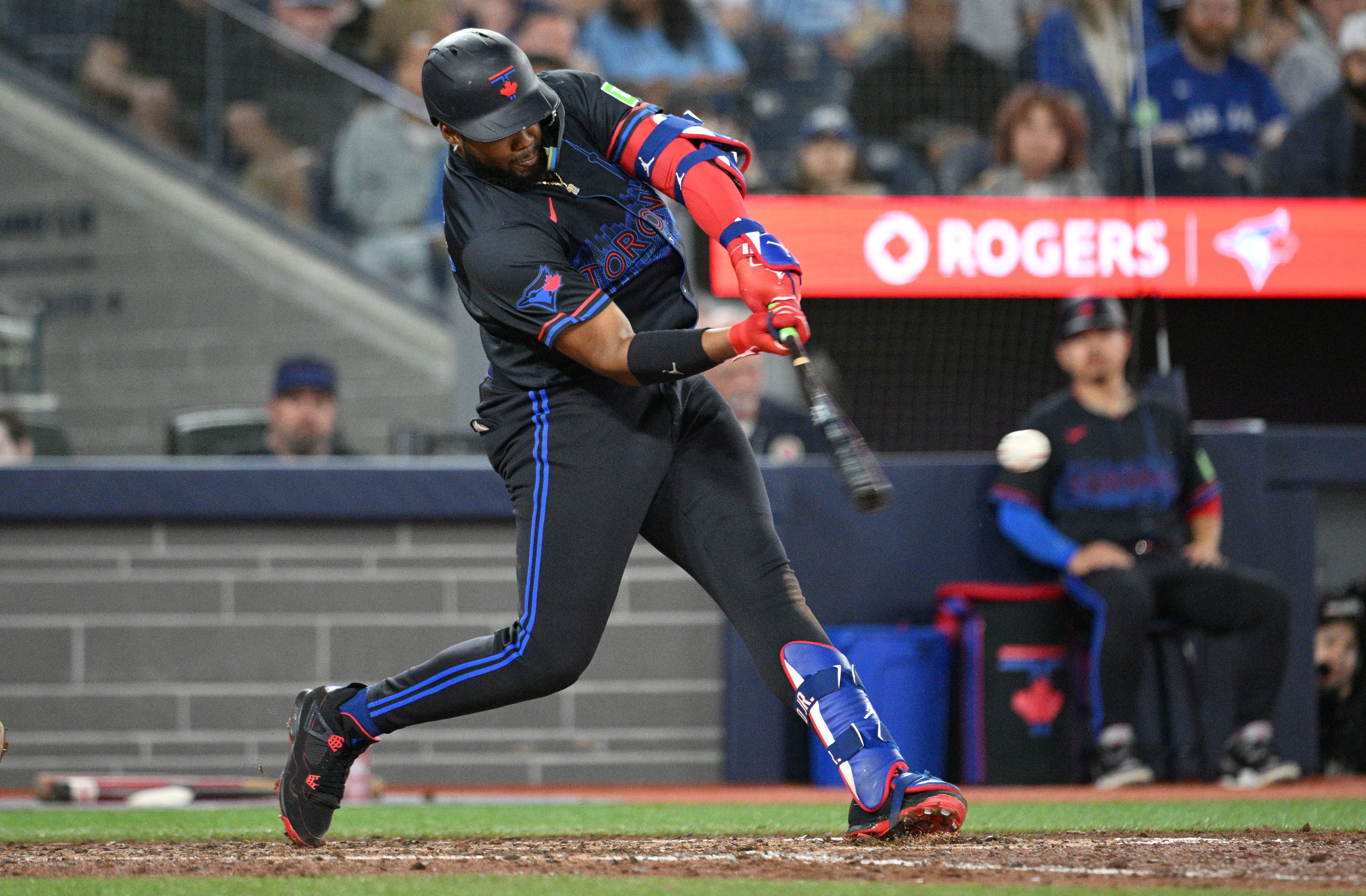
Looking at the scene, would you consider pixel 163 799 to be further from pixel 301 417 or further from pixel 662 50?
pixel 662 50

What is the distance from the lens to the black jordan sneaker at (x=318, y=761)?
345 centimetres

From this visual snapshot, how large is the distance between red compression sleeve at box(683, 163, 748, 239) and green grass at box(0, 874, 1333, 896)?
130 centimetres

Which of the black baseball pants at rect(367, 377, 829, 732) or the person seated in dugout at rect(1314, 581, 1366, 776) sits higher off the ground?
the black baseball pants at rect(367, 377, 829, 732)

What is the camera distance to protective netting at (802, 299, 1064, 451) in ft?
28.5

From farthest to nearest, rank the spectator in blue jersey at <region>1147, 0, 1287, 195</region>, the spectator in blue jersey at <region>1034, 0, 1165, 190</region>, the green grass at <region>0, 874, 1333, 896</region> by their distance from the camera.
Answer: the spectator in blue jersey at <region>1034, 0, 1165, 190</region> < the spectator in blue jersey at <region>1147, 0, 1287, 195</region> < the green grass at <region>0, 874, 1333, 896</region>

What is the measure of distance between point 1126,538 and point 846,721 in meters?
3.07

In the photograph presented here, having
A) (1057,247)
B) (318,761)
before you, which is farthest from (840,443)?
(1057,247)

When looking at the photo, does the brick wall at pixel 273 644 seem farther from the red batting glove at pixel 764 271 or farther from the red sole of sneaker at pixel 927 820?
the red batting glove at pixel 764 271

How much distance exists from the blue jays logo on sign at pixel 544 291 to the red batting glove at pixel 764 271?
1.17 ft

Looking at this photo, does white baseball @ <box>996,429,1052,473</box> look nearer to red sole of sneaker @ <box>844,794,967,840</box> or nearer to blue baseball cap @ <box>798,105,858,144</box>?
red sole of sneaker @ <box>844,794,967,840</box>

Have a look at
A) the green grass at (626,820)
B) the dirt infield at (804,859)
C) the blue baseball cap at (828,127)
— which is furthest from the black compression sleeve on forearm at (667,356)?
the blue baseball cap at (828,127)

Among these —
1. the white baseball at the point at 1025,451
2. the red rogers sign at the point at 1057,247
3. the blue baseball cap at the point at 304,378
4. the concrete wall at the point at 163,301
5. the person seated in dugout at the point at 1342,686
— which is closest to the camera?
the white baseball at the point at 1025,451

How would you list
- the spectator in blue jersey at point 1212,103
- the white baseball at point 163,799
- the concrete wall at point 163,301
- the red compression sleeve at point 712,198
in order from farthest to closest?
the spectator in blue jersey at point 1212,103, the concrete wall at point 163,301, the white baseball at point 163,799, the red compression sleeve at point 712,198

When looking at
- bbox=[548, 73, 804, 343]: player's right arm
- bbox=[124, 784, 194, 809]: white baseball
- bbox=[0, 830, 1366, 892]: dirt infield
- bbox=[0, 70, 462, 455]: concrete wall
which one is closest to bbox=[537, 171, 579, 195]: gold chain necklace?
bbox=[548, 73, 804, 343]: player's right arm
